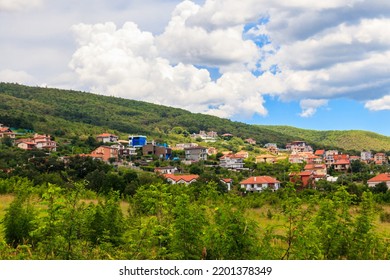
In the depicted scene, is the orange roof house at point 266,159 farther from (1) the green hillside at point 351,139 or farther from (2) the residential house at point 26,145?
(1) the green hillside at point 351,139

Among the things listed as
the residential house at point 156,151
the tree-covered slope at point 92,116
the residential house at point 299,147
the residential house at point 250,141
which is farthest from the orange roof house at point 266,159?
the residential house at point 250,141

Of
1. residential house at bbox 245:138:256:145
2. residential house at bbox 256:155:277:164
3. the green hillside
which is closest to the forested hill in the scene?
the green hillside

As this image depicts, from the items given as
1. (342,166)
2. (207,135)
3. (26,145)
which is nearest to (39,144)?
(26,145)

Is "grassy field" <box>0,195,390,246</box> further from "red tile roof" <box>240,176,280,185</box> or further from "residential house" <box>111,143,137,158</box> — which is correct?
"residential house" <box>111,143,137,158</box>

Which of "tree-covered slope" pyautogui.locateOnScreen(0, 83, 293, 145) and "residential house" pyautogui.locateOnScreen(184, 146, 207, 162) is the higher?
"tree-covered slope" pyautogui.locateOnScreen(0, 83, 293, 145)

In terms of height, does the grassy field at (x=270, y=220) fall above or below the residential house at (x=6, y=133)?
below

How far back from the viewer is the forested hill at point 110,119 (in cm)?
6554

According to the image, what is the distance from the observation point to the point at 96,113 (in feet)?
305

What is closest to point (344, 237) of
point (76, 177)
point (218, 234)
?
point (218, 234)

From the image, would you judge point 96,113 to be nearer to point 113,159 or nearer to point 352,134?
point 113,159

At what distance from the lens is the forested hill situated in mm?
65538

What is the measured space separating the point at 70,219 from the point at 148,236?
89 cm

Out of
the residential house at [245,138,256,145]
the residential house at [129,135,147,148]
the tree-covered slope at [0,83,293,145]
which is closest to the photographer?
the residential house at [129,135,147,148]

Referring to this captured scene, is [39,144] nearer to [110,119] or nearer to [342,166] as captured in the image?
[342,166]
